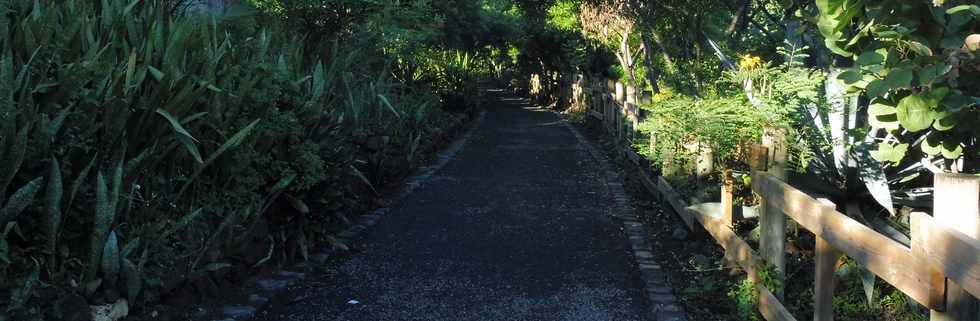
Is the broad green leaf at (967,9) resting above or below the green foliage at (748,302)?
above

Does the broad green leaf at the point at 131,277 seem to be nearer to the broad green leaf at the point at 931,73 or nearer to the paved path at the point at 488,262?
the paved path at the point at 488,262

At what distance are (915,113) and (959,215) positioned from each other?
58 cm

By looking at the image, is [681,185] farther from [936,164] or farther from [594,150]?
[594,150]

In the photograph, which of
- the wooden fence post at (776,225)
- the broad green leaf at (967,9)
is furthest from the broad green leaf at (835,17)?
the wooden fence post at (776,225)

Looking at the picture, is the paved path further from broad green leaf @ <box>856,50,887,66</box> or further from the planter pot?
broad green leaf @ <box>856,50,887,66</box>

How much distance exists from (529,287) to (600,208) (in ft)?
10.6

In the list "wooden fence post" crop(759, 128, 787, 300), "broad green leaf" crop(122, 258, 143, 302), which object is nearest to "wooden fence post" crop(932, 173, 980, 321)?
"wooden fence post" crop(759, 128, 787, 300)

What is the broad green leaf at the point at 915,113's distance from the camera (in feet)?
10.4

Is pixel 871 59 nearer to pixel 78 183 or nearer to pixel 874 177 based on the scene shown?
pixel 874 177

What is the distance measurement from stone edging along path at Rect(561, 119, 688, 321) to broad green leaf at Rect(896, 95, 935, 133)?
2103mm

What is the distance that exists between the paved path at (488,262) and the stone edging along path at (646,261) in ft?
0.26

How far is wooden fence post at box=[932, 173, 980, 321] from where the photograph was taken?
268cm

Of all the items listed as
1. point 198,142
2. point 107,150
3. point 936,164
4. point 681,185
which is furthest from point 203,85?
point 681,185

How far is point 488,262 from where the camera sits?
20.7 feet
